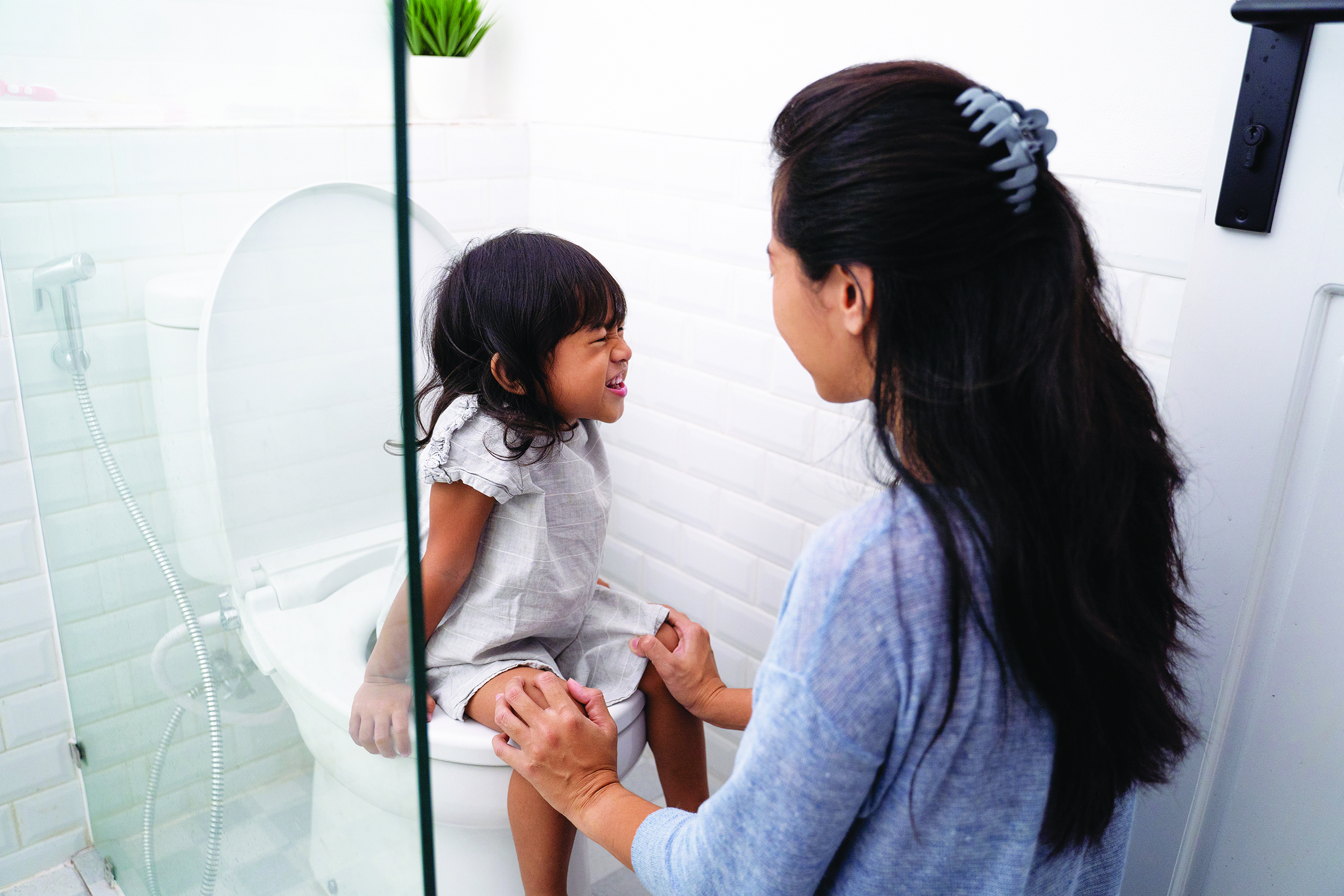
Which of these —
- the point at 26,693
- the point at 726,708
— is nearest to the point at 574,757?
the point at 726,708

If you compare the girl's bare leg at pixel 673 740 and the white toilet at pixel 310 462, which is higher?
the white toilet at pixel 310 462

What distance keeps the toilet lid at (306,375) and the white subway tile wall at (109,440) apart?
0.10ft

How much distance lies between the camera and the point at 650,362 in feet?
5.39

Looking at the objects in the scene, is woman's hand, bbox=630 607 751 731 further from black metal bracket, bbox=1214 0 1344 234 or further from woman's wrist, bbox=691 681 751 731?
black metal bracket, bbox=1214 0 1344 234

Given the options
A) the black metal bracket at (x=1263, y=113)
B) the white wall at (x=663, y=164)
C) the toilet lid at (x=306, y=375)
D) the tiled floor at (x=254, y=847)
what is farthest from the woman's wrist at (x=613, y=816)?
the black metal bracket at (x=1263, y=113)

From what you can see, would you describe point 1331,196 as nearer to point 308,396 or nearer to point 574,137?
point 308,396

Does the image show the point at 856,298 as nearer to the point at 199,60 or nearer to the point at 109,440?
the point at 199,60

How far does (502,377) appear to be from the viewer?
1.07 meters

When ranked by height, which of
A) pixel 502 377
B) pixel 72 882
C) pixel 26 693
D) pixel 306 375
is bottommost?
pixel 72 882

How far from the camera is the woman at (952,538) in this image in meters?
0.59

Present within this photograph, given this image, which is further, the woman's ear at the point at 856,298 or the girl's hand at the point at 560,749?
the girl's hand at the point at 560,749

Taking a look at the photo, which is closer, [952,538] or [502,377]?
[952,538]

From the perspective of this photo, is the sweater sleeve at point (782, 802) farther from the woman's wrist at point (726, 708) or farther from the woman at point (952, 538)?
the woman's wrist at point (726, 708)

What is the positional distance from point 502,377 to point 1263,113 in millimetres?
768
